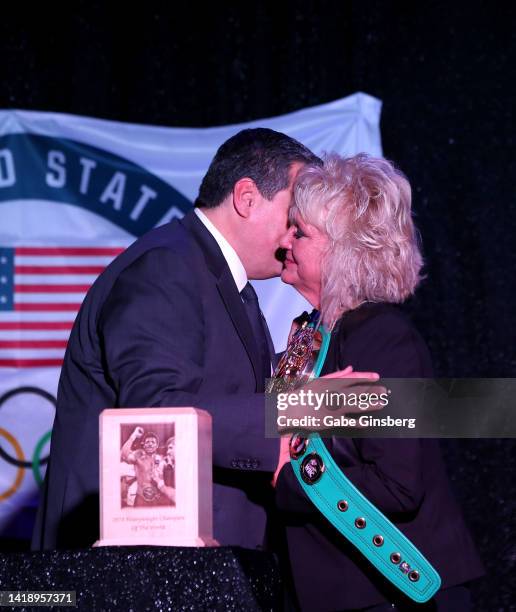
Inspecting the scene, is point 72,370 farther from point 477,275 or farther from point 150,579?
point 477,275

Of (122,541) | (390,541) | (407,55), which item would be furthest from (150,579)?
(407,55)

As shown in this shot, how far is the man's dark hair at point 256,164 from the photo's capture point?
1.99 meters

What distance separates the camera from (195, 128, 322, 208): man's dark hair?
78.4 inches

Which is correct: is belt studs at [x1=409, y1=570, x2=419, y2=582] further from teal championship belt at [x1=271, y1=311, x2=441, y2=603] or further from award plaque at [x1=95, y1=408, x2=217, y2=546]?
award plaque at [x1=95, y1=408, x2=217, y2=546]

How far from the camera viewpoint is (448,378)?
2881 millimetres

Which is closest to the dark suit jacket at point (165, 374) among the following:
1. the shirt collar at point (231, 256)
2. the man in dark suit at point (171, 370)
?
the man in dark suit at point (171, 370)

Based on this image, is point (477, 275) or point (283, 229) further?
point (477, 275)

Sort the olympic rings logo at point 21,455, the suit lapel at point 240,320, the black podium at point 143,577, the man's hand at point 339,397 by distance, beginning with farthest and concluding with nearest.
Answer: the olympic rings logo at point 21,455 < the suit lapel at point 240,320 < the man's hand at point 339,397 < the black podium at point 143,577

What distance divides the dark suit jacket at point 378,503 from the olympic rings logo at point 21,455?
1.46 meters

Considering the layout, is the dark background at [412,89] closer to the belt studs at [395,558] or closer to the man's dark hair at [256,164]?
the man's dark hair at [256,164]

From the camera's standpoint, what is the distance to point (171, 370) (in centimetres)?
151

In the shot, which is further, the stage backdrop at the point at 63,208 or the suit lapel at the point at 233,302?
the stage backdrop at the point at 63,208

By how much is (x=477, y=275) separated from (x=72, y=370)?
150cm

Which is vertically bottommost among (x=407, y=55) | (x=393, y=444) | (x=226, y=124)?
(x=393, y=444)
